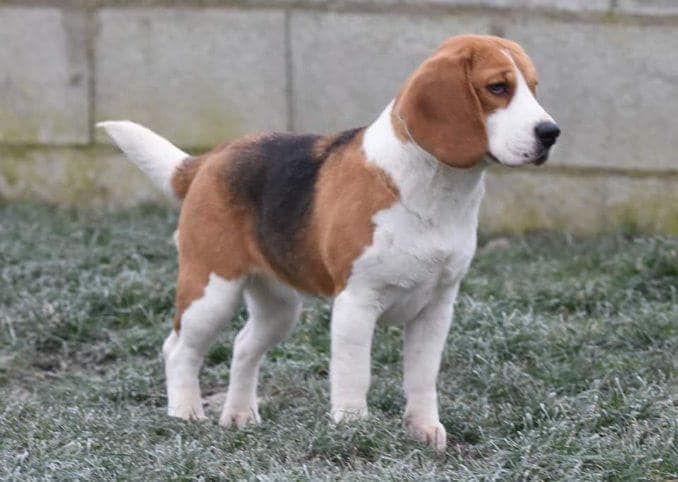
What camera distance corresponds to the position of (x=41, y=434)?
16.6ft

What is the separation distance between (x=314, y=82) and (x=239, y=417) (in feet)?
12.7

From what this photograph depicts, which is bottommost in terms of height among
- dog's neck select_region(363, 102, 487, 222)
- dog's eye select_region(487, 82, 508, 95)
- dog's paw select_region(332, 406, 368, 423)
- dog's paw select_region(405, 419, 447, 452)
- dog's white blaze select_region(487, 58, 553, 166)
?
dog's paw select_region(405, 419, 447, 452)

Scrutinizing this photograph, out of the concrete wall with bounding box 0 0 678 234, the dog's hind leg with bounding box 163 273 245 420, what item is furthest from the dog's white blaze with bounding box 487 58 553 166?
the concrete wall with bounding box 0 0 678 234

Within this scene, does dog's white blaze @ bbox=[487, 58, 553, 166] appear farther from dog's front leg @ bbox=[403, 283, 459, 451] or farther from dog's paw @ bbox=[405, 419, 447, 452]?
dog's paw @ bbox=[405, 419, 447, 452]

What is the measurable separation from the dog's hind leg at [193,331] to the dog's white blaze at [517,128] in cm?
130

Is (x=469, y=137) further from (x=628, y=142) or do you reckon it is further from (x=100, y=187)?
(x=100, y=187)

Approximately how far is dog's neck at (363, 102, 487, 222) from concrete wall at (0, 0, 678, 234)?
4.14m

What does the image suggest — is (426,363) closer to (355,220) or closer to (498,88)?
(355,220)

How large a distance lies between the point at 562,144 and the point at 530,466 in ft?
15.5

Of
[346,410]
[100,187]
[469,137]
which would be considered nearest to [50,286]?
[100,187]

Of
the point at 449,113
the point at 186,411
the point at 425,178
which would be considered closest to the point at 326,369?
the point at 186,411

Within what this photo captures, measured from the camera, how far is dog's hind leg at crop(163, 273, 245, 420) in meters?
5.44

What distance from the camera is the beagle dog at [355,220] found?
15.4 feet

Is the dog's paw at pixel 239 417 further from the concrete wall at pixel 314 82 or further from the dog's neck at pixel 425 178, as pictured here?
the concrete wall at pixel 314 82
